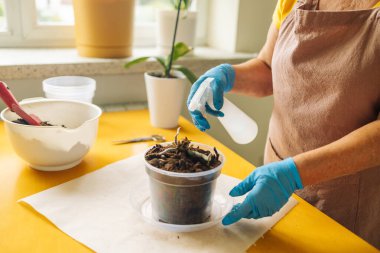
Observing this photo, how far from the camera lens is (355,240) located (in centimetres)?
71

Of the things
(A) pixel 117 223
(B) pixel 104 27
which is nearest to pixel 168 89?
(B) pixel 104 27

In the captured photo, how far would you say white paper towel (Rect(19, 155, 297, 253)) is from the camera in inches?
26.0

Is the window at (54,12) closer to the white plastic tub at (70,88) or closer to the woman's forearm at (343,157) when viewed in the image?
the white plastic tub at (70,88)

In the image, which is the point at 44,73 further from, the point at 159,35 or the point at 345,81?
the point at 345,81

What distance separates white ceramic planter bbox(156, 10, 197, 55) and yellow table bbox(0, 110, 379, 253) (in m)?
0.60

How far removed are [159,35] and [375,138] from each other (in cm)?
97

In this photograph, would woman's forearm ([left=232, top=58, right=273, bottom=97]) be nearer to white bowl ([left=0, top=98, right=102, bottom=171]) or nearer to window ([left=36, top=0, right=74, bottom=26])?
white bowl ([left=0, top=98, right=102, bottom=171])

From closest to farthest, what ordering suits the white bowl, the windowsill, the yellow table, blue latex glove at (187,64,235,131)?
the yellow table → the white bowl → blue latex glove at (187,64,235,131) → the windowsill

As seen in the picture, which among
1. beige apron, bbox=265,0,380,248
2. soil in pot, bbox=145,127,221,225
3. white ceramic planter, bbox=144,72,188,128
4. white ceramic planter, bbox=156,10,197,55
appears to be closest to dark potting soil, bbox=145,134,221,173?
soil in pot, bbox=145,127,221,225

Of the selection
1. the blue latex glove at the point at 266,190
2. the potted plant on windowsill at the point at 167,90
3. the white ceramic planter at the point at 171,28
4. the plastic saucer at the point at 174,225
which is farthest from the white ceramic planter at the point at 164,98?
the blue latex glove at the point at 266,190

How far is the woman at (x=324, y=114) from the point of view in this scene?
2.45 feet

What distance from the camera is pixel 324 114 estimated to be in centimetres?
90

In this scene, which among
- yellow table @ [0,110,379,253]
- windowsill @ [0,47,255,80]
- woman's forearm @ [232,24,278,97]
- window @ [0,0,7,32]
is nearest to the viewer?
yellow table @ [0,110,379,253]

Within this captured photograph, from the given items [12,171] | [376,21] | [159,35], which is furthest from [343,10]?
[12,171]
